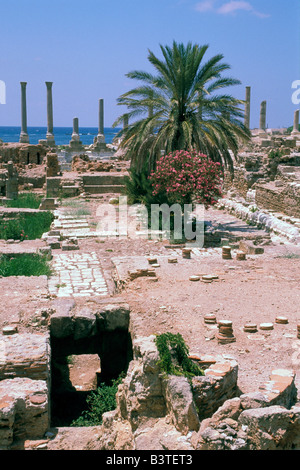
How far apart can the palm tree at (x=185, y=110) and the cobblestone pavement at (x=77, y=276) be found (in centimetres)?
475

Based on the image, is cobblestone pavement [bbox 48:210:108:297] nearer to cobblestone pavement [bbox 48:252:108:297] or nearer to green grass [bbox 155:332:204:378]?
cobblestone pavement [bbox 48:252:108:297]

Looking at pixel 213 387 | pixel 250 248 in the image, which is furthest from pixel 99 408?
pixel 250 248

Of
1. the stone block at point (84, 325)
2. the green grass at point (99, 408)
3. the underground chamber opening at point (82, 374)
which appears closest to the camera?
the green grass at point (99, 408)

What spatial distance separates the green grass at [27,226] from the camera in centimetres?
1339

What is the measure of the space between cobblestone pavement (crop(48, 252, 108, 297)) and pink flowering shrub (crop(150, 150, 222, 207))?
9.33ft

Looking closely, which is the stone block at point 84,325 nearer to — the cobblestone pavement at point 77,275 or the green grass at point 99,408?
the green grass at point 99,408

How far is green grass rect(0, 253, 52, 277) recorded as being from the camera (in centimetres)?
952

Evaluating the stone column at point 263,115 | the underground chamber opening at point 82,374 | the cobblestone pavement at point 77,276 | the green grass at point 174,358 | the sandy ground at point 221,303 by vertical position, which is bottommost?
the underground chamber opening at point 82,374

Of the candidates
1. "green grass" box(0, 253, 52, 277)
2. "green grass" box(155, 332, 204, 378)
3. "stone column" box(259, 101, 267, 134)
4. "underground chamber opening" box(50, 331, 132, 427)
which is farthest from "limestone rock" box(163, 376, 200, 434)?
"stone column" box(259, 101, 267, 134)

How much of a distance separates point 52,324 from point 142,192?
468 inches

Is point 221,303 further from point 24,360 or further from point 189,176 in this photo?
point 189,176

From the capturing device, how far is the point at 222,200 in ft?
62.6

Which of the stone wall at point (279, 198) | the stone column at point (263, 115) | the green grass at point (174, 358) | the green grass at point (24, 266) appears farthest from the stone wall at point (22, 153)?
the green grass at point (174, 358)
